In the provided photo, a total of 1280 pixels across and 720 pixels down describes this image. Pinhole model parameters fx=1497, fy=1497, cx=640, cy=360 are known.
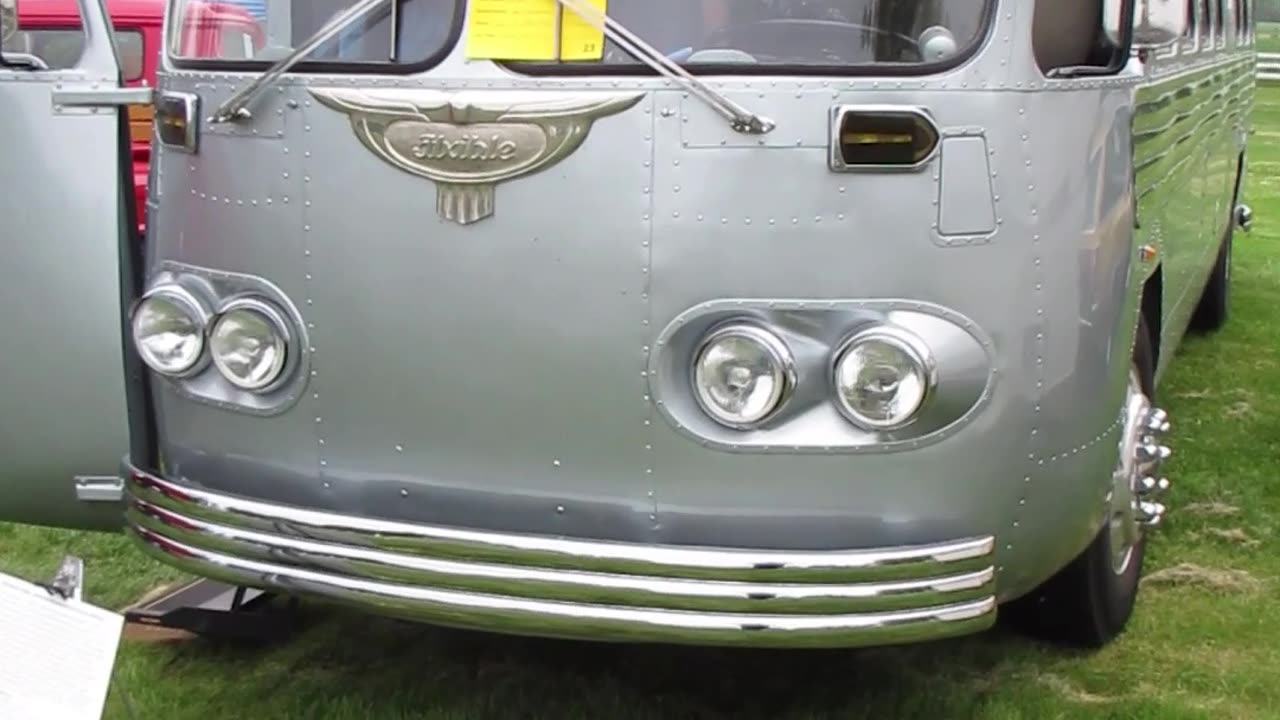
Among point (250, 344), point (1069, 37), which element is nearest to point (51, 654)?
point (250, 344)

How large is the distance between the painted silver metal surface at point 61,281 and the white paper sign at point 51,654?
0.87 meters

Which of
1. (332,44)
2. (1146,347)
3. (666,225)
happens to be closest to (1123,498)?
(1146,347)

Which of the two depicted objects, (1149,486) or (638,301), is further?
(1149,486)

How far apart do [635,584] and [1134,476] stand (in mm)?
1687

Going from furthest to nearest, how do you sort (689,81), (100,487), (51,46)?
(51,46), (100,487), (689,81)

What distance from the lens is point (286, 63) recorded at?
3062 mm

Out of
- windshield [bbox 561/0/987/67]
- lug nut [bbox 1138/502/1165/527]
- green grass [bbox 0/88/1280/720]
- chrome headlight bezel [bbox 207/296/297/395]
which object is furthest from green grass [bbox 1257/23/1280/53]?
chrome headlight bezel [bbox 207/296/297/395]

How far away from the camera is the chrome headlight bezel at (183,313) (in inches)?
127

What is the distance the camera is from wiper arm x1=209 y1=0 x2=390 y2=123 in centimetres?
305

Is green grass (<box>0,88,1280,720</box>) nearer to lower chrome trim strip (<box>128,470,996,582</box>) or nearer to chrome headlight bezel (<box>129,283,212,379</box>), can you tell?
lower chrome trim strip (<box>128,470,996,582</box>)

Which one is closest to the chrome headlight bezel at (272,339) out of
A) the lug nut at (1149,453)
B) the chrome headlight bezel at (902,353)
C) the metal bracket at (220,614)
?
the metal bracket at (220,614)

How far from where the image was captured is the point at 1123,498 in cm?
394

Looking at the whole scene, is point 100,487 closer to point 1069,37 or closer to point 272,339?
point 272,339

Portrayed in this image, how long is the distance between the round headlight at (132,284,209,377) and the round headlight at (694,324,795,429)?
1.11m
